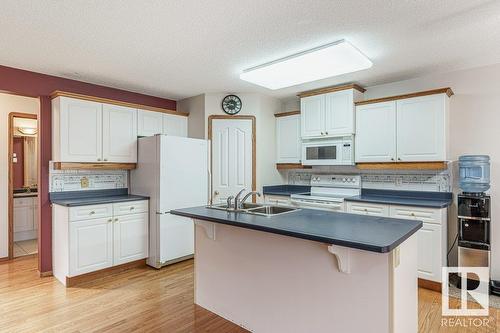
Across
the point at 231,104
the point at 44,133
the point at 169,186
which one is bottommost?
the point at 169,186

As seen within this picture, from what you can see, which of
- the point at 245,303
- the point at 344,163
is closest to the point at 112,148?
the point at 245,303

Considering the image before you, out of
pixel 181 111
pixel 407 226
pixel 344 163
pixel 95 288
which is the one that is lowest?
pixel 95 288

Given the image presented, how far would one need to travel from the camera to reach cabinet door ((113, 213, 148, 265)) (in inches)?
141

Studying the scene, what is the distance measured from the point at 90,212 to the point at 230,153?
2.00 metres

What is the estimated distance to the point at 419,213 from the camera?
3111 mm

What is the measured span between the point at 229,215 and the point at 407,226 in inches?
50.1

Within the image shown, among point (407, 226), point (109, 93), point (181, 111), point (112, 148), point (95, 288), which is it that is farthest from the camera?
point (181, 111)

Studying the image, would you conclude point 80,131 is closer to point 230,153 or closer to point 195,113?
point 195,113

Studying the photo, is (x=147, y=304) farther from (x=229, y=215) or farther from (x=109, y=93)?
(x=109, y=93)

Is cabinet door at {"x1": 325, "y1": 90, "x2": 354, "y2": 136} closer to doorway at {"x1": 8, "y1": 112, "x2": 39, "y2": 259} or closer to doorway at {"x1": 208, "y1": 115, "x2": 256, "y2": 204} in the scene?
doorway at {"x1": 208, "y1": 115, "x2": 256, "y2": 204}

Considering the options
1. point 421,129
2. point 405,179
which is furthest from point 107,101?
point 405,179

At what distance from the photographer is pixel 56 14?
2146 millimetres

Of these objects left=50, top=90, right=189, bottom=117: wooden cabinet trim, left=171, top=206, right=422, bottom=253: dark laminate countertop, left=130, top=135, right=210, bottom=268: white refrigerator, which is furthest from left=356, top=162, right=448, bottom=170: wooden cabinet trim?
left=50, top=90, right=189, bottom=117: wooden cabinet trim

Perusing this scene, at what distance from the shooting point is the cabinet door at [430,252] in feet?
9.86
